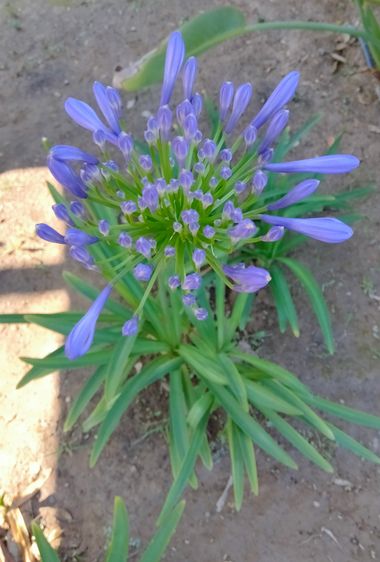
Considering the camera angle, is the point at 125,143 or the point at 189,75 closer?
the point at 125,143

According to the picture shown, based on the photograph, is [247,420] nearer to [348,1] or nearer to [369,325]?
[369,325]

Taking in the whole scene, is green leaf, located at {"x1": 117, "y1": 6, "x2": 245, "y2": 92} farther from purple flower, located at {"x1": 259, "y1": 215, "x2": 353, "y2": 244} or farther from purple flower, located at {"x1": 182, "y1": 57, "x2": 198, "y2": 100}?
purple flower, located at {"x1": 259, "y1": 215, "x2": 353, "y2": 244}

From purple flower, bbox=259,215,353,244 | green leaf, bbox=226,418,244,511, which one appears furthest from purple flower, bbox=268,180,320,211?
green leaf, bbox=226,418,244,511

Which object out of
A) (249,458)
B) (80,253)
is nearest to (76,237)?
(80,253)

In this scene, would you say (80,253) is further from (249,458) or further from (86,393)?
(249,458)

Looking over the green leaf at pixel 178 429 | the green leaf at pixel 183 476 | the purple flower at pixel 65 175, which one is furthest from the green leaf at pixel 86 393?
the purple flower at pixel 65 175

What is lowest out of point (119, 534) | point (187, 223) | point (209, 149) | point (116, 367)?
point (119, 534)

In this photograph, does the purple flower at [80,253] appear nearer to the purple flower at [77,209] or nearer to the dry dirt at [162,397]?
the purple flower at [77,209]

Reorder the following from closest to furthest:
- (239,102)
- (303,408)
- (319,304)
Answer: (239,102) → (303,408) → (319,304)
